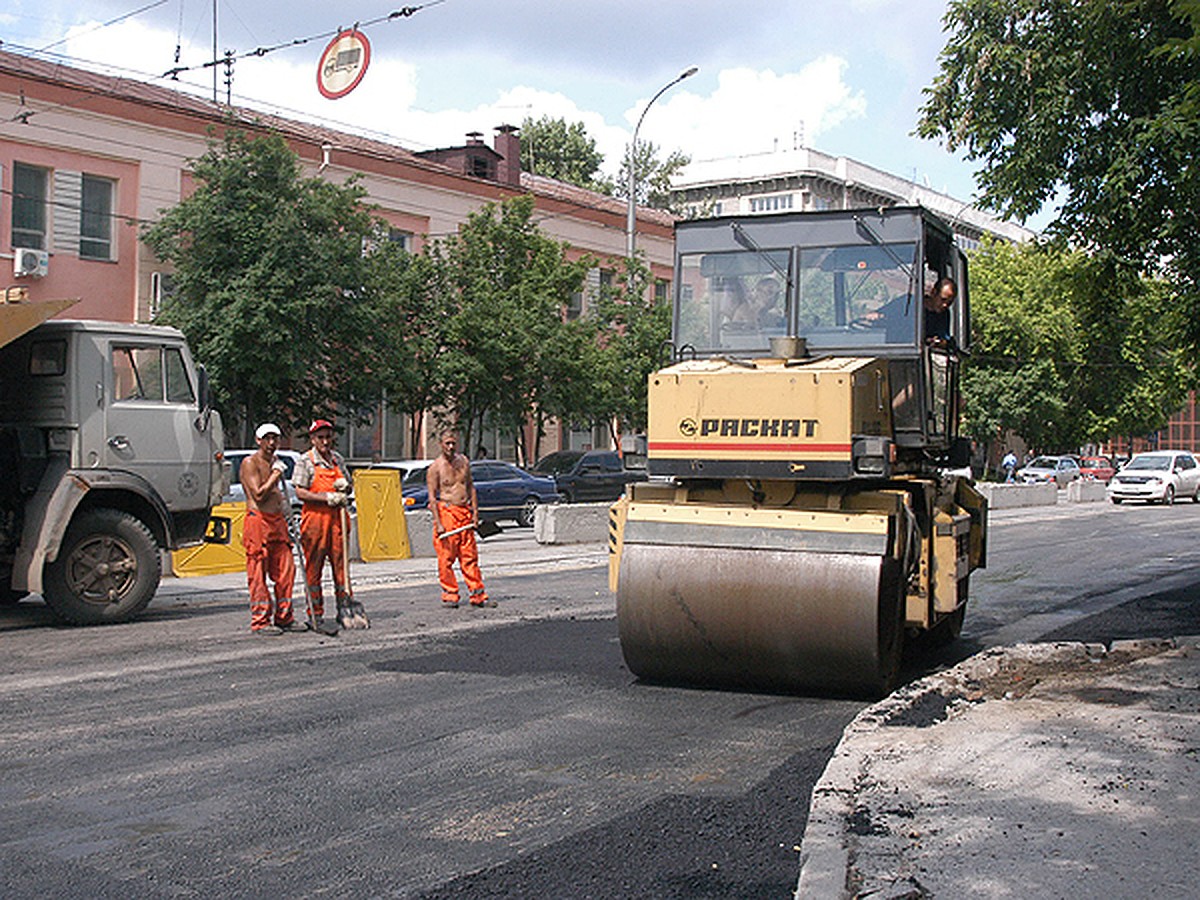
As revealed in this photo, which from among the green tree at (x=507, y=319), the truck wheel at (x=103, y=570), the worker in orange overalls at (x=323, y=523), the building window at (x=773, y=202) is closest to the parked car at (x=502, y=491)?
the green tree at (x=507, y=319)

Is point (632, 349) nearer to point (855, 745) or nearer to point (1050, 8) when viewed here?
point (1050, 8)

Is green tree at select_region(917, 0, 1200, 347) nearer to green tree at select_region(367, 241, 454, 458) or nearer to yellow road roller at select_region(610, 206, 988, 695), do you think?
yellow road roller at select_region(610, 206, 988, 695)

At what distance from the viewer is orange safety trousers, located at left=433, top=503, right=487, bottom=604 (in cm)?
1292

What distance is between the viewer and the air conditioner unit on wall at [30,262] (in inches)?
1042

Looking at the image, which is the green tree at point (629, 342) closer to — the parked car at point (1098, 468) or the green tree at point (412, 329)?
the green tree at point (412, 329)

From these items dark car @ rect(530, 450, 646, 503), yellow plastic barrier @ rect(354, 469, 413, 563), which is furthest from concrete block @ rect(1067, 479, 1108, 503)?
yellow plastic barrier @ rect(354, 469, 413, 563)

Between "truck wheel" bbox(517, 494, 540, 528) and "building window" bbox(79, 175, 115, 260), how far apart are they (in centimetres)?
1211

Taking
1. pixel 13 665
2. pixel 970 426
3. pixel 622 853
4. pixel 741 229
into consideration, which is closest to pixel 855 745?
pixel 622 853

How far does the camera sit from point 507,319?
112 ft

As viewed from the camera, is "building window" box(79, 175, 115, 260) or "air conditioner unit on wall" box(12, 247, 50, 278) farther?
"building window" box(79, 175, 115, 260)

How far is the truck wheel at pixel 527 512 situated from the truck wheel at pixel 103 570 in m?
14.7

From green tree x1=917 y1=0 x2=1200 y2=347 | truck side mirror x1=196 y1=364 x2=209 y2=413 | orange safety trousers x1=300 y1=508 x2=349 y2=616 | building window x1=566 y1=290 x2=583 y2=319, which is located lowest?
orange safety trousers x1=300 y1=508 x2=349 y2=616

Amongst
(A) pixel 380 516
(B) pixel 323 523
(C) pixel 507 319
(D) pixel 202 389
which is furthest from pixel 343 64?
(C) pixel 507 319

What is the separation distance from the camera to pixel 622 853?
5.37 meters
